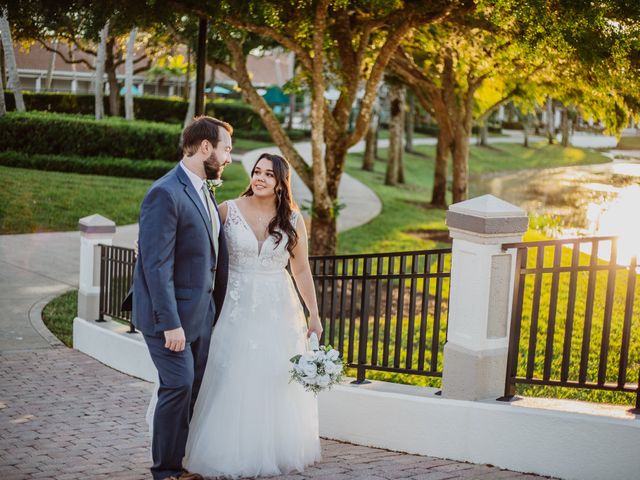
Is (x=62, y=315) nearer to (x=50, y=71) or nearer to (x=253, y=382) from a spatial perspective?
(x=50, y=71)

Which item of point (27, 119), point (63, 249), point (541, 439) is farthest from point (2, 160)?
point (541, 439)

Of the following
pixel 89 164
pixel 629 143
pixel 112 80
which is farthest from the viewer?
pixel 112 80

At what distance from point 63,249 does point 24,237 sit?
3.50 ft

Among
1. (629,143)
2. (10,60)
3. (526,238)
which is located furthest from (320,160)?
(526,238)

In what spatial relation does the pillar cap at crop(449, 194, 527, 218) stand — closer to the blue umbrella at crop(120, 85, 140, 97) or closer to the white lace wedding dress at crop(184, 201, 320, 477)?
the white lace wedding dress at crop(184, 201, 320, 477)

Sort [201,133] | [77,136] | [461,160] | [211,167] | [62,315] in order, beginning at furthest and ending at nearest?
[461,160] < [77,136] < [62,315] < [211,167] < [201,133]

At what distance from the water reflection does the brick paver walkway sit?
7.40ft

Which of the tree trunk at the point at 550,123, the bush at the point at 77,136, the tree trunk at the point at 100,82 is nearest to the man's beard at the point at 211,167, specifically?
the bush at the point at 77,136

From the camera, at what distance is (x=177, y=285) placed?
495cm

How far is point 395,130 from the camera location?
27609 mm

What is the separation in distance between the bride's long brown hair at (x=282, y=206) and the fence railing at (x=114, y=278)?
12.2 ft

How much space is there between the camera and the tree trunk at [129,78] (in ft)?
59.9

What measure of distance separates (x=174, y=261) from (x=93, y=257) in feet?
16.5

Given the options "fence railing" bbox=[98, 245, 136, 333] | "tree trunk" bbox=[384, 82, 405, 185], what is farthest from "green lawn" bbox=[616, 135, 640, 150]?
"tree trunk" bbox=[384, 82, 405, 185]
